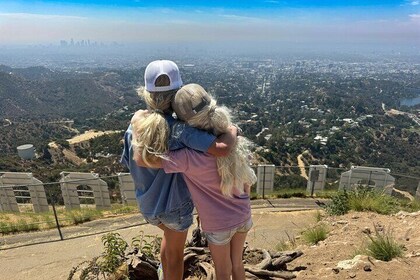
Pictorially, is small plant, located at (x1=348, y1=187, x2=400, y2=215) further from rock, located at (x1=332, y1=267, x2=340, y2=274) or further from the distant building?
the distant building

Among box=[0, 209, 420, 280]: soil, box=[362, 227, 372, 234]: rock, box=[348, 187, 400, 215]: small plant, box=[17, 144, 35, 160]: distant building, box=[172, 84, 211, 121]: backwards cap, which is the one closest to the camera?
box=[172, 84, 211, 121]: backwards cap

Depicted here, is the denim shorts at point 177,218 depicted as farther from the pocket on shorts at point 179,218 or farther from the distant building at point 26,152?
the distant building at point 26,152

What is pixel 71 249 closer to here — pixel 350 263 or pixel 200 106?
pixel 350 263

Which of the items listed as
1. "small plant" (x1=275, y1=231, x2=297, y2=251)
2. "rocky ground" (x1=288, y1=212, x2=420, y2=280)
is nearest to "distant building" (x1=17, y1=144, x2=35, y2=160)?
"small plant" (x1=275, y1=231, x2=297, y2=251)

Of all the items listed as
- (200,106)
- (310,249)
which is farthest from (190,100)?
(310,249)

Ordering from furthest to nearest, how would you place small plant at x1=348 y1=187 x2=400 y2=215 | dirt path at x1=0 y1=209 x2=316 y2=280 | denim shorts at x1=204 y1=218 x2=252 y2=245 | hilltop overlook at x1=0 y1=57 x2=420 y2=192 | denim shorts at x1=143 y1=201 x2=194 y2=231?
hilltop overlook at x1=0 y1=57 x2=420 y2=192 → small plant at x1=348 y1=187 x2=400 y2=215 → dirt path at x1=0 y1=209 x2=316 y2=280 → denim shorts at x1=143 y1=201 x2=194 y2=231 → denim shorts at x1=204 y1=218 x2=252 y2=245

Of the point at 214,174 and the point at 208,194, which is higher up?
the point at 214,174
